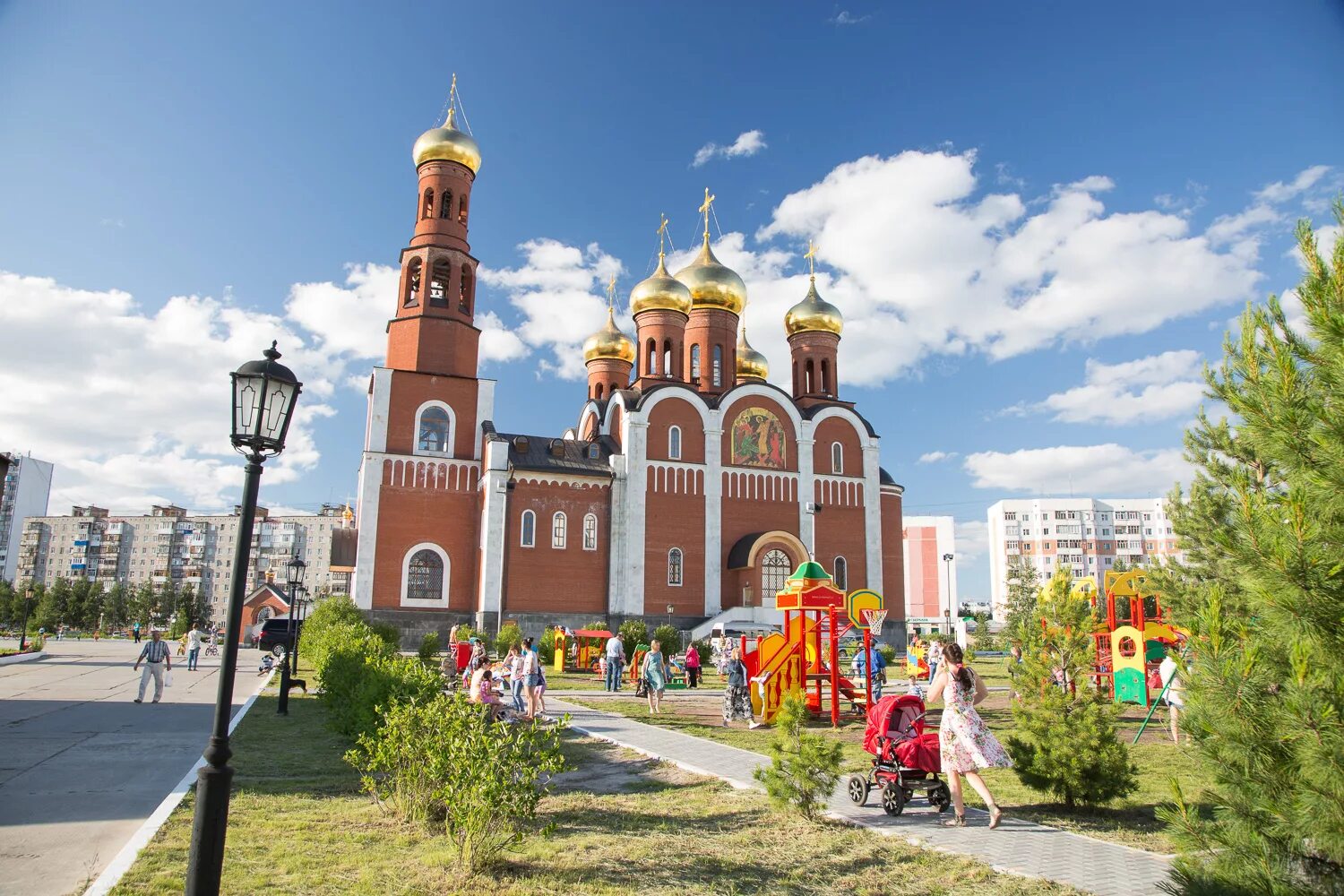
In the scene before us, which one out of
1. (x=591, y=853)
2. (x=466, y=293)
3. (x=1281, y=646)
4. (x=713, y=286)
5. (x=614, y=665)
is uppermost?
A: (x=713, y=286)

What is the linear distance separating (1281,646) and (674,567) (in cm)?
2959

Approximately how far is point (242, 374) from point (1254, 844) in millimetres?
5201

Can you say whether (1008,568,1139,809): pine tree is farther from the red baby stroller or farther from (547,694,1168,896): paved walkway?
the red baby stroller

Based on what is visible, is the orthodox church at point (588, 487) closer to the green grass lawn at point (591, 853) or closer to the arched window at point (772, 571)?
the arched window at point (772, 571)

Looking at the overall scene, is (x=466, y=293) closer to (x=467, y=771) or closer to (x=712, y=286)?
(x=712, y=286)

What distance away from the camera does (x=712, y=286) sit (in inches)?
1469

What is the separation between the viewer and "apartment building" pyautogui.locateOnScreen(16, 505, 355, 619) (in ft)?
251

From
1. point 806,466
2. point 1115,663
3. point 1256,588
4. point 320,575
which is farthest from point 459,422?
point 320,575

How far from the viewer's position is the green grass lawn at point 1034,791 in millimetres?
5961

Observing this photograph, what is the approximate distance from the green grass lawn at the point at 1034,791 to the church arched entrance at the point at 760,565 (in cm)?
1385

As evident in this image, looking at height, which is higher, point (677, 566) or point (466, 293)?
point (466, 293)

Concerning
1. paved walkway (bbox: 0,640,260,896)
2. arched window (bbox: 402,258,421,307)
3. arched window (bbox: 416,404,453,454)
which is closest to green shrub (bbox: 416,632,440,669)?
paved walkway (bbox: 0,640,260,896)

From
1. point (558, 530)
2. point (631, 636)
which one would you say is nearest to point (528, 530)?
point (558, 530)

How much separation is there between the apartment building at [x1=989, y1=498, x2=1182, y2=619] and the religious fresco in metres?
55.7
